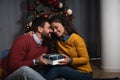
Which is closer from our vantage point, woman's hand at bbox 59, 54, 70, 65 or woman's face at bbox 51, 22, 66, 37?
woman's hand at bbox 59, 54, 70, 65

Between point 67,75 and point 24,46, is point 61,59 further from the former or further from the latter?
point 24,46

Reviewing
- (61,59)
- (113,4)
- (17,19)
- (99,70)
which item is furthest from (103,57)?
(61,59)

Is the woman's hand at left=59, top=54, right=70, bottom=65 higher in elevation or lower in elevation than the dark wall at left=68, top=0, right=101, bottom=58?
lower

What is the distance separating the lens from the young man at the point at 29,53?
2230 millimetres

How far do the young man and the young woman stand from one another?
110 millimetres

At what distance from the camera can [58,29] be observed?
98.4 inches

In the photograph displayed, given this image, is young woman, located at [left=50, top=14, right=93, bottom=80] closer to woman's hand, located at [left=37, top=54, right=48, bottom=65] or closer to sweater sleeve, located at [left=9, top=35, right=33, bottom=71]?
woman's hand, located at [left=37, top=54, right=48, bottom=65]

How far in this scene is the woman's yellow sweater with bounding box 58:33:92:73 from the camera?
2441 mm

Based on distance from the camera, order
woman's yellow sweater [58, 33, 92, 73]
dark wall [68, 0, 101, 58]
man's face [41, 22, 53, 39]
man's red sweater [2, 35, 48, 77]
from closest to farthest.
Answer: man's red sweater [2, 35, 48, 77] < woman's yellow sweater [58, 33, 92, 73] < man's face [41, 22, 53, 39] < dark wall [68, 0, 101, 58]

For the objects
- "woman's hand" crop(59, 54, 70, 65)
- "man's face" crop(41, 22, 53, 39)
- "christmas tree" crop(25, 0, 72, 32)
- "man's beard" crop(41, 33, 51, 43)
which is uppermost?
"christmas tree" crop(25, 0, 72, 32)

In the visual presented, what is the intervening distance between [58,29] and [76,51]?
270 millimetres

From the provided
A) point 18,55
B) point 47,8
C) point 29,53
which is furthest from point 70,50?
point 47,8

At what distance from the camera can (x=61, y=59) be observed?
7.72ft

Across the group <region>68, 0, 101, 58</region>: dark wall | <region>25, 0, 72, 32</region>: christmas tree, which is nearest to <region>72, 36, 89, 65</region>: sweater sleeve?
<region>25, 0, 72, 32</region>: christmas tree
